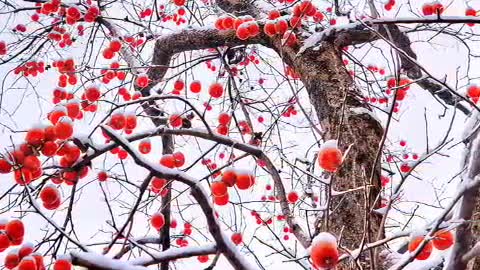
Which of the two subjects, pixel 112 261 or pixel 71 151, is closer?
pixel 112 261

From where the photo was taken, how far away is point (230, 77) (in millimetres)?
3471

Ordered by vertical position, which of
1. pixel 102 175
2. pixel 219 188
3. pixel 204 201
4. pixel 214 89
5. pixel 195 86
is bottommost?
pixel 204 201

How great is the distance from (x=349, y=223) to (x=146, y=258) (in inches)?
41.4

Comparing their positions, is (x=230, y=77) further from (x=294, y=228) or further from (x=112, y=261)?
(x=112, y=261)

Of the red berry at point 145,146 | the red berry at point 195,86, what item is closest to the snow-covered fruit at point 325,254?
the red berry at point 145,146

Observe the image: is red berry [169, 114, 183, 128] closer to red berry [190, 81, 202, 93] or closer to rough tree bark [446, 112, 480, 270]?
red berry [190, 81, 202, 93]

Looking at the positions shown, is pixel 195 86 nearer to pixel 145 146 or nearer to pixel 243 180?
pixel 145 146

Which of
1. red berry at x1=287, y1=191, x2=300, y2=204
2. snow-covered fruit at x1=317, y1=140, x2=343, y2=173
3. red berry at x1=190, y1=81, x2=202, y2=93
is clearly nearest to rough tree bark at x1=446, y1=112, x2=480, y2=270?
snow-covered fruit at x1=317, y1=140, x2=343, y2=173

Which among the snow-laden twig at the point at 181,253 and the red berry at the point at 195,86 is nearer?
the snow-laden twig at the point at 181,253

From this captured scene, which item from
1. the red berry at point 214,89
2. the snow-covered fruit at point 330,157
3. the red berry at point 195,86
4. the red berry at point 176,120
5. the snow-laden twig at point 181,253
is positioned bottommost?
the snow-laden twig at point 181,253

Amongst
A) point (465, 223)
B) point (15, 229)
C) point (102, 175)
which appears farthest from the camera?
point (102, 175)

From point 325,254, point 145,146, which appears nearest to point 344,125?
point 145,146

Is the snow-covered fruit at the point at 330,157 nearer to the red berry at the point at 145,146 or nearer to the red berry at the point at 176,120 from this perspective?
the red berry at the point at 176,120

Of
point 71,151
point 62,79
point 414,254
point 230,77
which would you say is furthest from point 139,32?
point 414,254
